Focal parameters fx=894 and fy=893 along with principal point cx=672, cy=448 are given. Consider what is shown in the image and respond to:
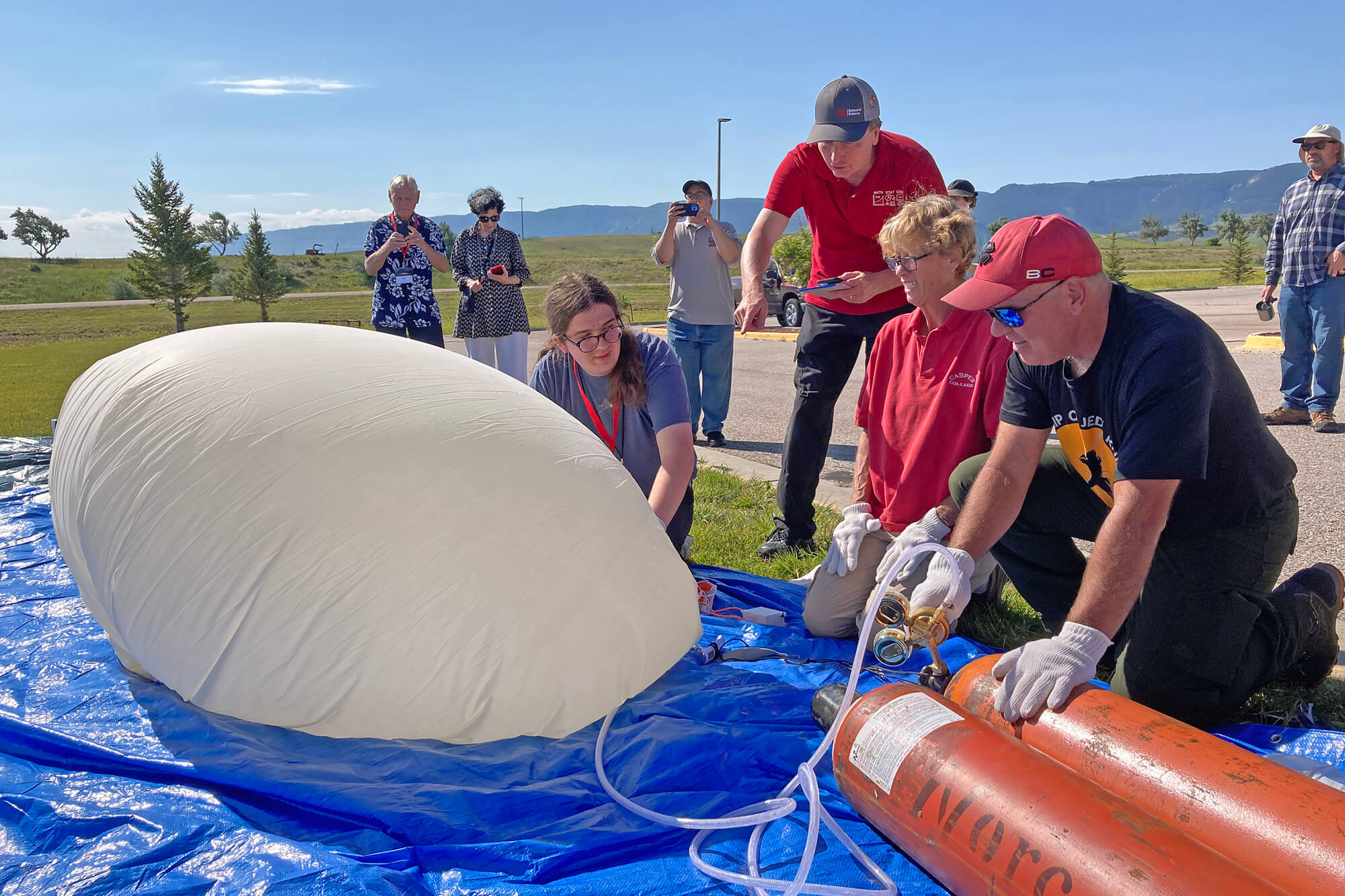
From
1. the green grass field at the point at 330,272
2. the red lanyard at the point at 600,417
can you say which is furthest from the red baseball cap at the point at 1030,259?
the green grass field at the point at 330,272

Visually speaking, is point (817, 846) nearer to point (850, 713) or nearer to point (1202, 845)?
point (850, 713)

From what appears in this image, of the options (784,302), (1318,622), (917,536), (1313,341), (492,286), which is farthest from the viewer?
(784,302)

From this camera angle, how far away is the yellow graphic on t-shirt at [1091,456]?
2.74 meters

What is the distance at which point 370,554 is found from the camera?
2.33m

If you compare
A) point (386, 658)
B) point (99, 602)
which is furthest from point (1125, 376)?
point (99, 602)

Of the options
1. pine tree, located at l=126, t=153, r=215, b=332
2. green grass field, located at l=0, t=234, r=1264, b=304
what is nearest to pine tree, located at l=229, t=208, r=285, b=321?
pine tree, located at l=126, t=153, r=215, b=332

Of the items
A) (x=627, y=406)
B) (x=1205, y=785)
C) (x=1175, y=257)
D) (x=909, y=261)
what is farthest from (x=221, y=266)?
(x=1175, y=257)

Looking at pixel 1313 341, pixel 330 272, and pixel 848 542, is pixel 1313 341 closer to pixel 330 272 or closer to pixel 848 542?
pixel 848 542

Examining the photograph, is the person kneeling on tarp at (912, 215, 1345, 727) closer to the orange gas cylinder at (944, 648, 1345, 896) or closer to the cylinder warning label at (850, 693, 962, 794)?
the orange gas cylinder at (944, 648, 1345, 896)

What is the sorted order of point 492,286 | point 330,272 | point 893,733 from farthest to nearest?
point 330,272 < point 492,286 < point 893,733

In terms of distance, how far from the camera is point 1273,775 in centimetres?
180

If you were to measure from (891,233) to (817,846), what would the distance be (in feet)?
7.39

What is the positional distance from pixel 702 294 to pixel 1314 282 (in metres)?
4.65

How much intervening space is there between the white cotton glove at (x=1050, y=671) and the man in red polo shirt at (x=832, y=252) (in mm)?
2231
